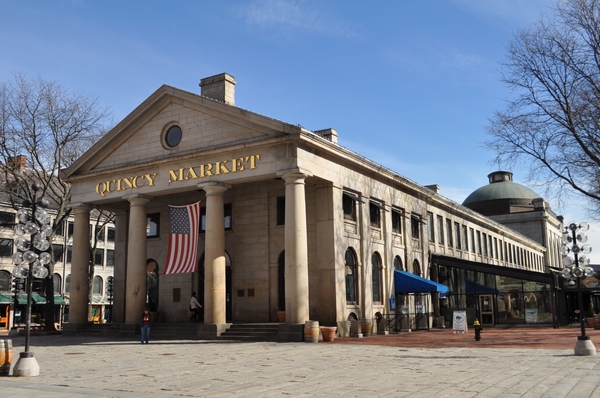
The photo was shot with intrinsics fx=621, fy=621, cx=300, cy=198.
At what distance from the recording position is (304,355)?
19.8 m

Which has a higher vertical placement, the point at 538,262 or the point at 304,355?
the point at 538,262

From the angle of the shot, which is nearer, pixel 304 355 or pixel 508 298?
pixel 304 355

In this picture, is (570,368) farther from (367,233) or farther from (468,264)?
(468,264)

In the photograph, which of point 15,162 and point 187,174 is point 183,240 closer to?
point 187,174

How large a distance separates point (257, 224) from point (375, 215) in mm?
7161

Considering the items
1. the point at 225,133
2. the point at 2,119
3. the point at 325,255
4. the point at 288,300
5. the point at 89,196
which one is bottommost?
the point at 288,300

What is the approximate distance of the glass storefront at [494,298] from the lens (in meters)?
39.6

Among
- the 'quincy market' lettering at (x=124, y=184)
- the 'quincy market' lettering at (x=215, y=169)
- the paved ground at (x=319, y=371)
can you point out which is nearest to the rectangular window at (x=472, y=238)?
the paved ground at (x=319, y=371)

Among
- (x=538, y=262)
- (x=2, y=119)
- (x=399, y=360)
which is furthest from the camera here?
(x=538, y=262)

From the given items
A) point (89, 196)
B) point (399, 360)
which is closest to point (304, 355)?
point (399, 360)

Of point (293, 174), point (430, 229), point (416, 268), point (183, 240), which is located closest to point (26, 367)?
point (293, 174)

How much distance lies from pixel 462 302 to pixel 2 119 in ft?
105

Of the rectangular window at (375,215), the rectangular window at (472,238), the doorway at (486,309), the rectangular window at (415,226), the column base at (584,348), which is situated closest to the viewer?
the column base at (584,348)

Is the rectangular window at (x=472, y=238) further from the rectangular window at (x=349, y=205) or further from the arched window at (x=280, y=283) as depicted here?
the arched window at (x=280, y=283)
